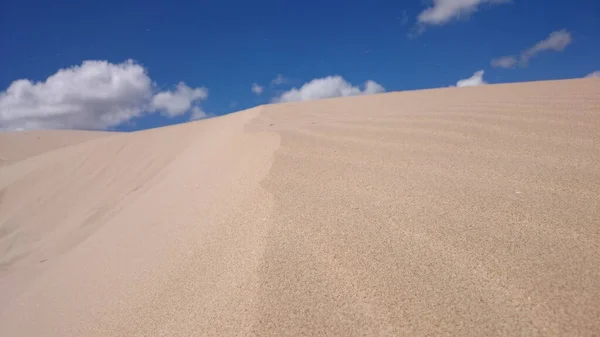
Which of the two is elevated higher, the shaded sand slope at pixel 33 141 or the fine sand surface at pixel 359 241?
the shaded sand slope at pixel 33 141

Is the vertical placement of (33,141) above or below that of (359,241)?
above

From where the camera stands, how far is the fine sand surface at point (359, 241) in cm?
113

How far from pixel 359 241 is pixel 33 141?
49.5 ft

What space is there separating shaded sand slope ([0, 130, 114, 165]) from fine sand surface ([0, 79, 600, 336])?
958 cm

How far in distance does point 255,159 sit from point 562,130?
2.06m

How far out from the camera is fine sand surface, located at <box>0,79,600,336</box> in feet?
3.70

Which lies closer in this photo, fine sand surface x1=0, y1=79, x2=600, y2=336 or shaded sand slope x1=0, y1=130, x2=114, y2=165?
fine sand surface x1=0, y1=79, x2=600, y2=336

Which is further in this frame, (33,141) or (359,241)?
(33,141)

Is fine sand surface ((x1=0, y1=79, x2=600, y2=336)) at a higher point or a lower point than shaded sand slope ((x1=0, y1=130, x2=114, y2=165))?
lower

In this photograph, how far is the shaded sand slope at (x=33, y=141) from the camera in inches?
441

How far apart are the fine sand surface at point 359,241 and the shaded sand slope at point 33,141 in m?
9.58

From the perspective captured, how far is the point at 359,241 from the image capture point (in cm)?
149

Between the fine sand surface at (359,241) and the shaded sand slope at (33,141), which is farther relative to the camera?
the shaded sand slope at (33,141)

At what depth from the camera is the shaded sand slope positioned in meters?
11.2
